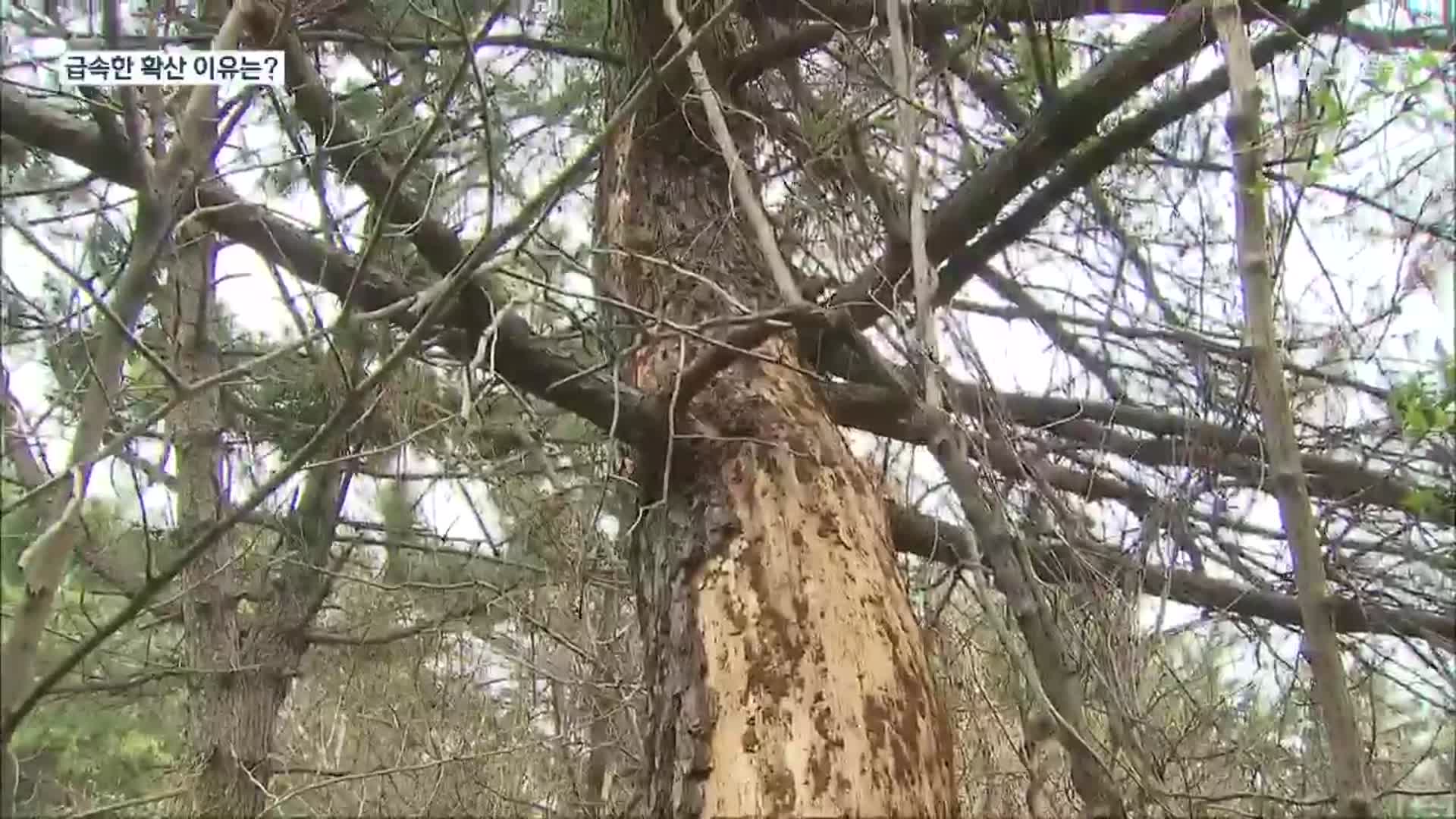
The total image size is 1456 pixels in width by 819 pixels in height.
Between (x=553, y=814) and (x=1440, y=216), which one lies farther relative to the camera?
(x=553, y=814)

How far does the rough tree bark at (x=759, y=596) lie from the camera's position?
5.13 ft

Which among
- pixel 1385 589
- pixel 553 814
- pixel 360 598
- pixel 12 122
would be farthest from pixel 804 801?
pixel 360 598

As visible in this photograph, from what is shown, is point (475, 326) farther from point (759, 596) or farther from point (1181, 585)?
point (1181, 585)

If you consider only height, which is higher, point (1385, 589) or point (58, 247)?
point (58, 247)

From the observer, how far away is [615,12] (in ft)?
8.57

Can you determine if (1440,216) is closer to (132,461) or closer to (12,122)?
(132,461)

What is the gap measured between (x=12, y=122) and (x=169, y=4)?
61 cm
